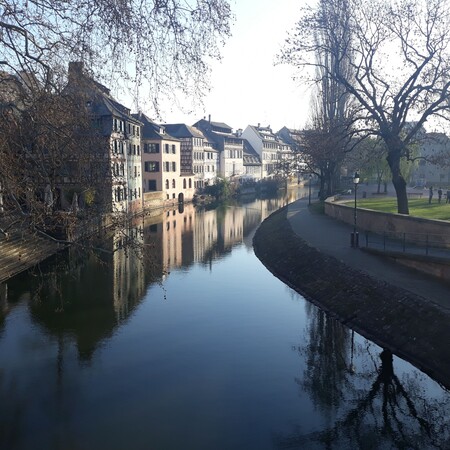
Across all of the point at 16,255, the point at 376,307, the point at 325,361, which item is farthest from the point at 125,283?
the point at 376,307

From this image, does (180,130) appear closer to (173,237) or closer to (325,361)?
(173,237)

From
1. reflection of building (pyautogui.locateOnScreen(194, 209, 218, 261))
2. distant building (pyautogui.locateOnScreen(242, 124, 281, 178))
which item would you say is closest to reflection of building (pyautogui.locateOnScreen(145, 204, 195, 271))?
reflection of building (pyautogui.locateOnScreen(194, 209, 218, 261))

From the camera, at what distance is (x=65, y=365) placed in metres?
14.8

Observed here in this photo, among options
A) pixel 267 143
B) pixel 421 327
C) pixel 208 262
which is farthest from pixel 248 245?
pixel 267 143

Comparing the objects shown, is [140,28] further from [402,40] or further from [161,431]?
[402,40]

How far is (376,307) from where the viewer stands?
681 inches

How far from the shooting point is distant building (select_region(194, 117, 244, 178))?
88.9 metres

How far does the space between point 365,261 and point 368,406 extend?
9810 mm

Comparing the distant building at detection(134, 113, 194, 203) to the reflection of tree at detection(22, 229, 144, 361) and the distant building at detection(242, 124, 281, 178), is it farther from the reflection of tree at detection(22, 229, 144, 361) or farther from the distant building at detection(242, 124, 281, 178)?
the distant building at detection(242, 124, 281, 178)

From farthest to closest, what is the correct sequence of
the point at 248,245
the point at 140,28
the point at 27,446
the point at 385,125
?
the point at 248,245 → the point at 385,125 → the point at 27,446 → the point at 140,28

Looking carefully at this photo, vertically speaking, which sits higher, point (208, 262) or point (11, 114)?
point (11, 114)

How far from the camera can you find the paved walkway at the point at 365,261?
1687 cm

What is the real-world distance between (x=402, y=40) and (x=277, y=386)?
65.3 feet

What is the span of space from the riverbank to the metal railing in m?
1.45
